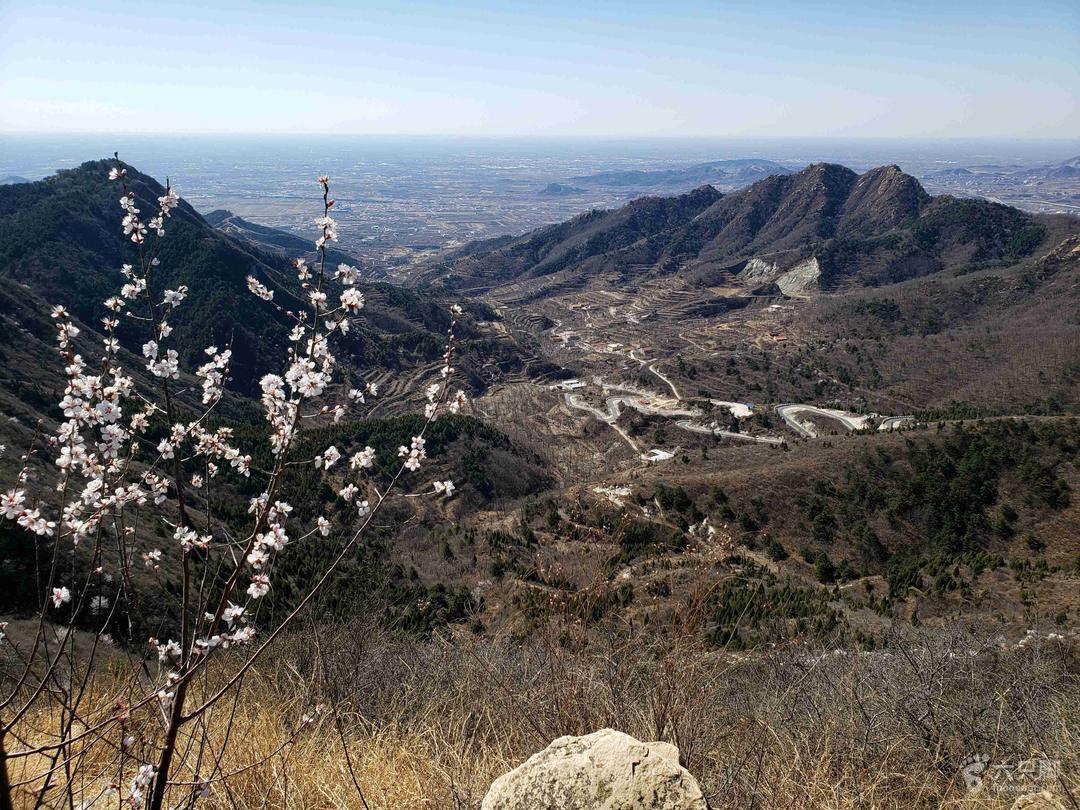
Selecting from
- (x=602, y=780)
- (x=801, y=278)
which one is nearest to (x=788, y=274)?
(x=801, y=278)

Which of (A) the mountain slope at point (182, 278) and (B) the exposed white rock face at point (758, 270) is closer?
(A) the mountain slope at point (182, 278)

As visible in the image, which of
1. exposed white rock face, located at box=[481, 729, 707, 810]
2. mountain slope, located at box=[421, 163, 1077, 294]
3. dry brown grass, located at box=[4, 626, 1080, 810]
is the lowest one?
dry brown grass, located at box=[4, 626, 1080, 810]

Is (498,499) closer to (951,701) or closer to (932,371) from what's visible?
(951,701)

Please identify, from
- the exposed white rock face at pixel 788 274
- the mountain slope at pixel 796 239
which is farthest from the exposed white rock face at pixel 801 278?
the mountain slope at pixel 796 239

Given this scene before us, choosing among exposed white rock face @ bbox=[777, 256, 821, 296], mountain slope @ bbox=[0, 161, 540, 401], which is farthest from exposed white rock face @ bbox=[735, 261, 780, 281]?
mountain slope @ bbox=[0, 161, 540, 401]

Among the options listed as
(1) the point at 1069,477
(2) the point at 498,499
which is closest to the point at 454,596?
(2) the point at 498,499

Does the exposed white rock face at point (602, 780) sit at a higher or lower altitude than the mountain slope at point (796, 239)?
lower

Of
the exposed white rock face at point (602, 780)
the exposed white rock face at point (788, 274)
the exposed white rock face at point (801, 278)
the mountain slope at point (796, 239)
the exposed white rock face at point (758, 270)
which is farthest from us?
the exposed white rock face at point (758, 270)

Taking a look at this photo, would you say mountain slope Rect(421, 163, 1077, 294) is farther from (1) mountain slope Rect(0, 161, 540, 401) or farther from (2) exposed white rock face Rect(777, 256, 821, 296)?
(1) mountain slope Rect(0, 161, 540, 401)

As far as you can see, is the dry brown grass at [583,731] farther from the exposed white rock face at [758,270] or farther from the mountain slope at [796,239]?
the exposed white rock face at [758,270]
